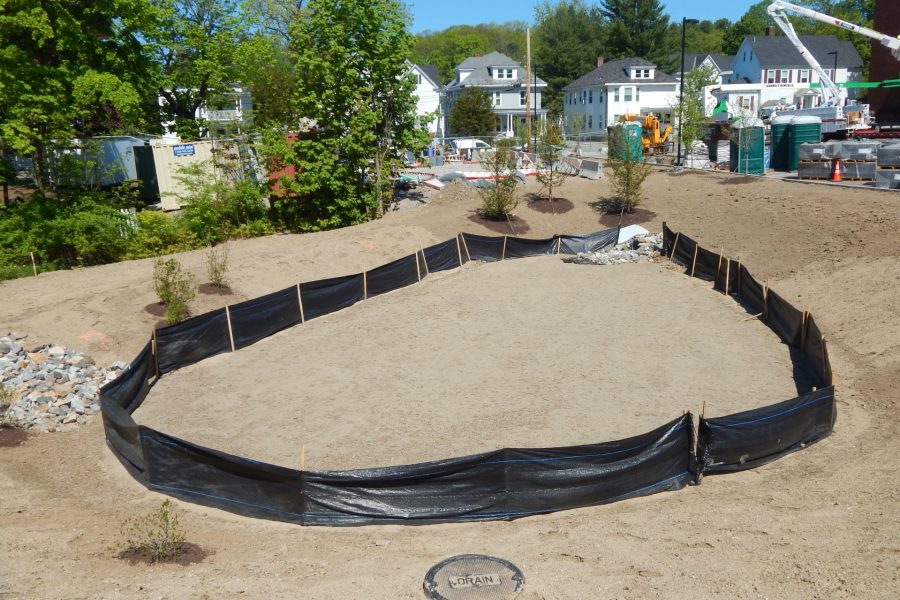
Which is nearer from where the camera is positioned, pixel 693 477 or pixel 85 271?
pixel 693 477

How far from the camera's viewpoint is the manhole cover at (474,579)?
8258 millimetres

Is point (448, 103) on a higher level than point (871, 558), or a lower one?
higher

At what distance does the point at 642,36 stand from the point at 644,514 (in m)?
89.6

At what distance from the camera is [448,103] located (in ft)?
273

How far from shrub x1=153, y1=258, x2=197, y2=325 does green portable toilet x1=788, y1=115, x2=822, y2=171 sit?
2607 centimetres

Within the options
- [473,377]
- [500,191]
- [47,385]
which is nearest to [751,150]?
[500,191]

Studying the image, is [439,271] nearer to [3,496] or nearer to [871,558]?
[3,496]

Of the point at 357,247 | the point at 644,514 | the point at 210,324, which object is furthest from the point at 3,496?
the point at 357,247

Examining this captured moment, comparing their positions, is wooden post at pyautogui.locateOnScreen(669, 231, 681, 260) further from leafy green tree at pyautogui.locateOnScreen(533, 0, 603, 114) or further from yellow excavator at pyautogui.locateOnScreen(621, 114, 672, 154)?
leafy green tree at pyautogui.locateOnScreen(533, 0, 603, 114)

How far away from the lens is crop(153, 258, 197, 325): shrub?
752 inches

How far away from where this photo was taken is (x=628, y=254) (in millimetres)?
26719

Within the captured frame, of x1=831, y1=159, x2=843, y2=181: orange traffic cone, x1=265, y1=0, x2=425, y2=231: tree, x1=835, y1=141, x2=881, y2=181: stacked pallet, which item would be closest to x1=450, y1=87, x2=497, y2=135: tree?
x1=265, y1=0, x2=425, y2=231: tree

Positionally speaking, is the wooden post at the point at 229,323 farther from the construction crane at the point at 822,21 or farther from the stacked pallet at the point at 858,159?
the construction crane at the point at 822,21

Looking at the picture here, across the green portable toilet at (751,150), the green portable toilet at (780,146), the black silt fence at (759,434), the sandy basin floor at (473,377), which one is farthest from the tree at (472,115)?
the black silt fence at (759,434)
